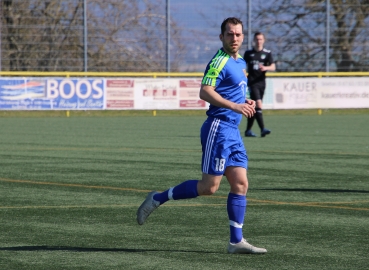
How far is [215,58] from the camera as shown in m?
7.05

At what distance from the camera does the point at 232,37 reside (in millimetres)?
6949

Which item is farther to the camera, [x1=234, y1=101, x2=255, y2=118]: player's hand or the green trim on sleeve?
the green trim on sleeve

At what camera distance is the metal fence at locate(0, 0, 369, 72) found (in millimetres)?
32906

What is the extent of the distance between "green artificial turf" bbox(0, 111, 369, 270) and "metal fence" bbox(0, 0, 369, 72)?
14.1m

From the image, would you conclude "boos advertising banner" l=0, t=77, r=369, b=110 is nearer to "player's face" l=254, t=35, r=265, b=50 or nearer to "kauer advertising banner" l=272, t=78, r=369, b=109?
"kauer advertising banner" l=272, t=78, r=369, b=109

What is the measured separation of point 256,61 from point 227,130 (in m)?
13.8

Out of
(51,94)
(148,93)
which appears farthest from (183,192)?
(148,93)

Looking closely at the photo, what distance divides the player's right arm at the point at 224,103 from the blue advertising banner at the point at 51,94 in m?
23.4

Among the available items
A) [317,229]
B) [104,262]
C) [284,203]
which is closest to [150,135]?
[284,203]

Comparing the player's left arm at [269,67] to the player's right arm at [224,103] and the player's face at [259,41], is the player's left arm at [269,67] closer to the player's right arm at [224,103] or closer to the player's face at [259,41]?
the player's face at [259,41]

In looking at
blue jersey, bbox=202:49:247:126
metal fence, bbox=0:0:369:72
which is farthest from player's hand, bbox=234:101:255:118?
metal fence, bbox=0:0:369:72

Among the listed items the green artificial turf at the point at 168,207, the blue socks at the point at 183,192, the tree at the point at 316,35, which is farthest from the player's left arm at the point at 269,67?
the tree at the point at 316,35

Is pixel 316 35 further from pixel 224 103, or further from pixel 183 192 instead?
pixel 224 103

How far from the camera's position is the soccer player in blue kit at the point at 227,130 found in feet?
22.7
